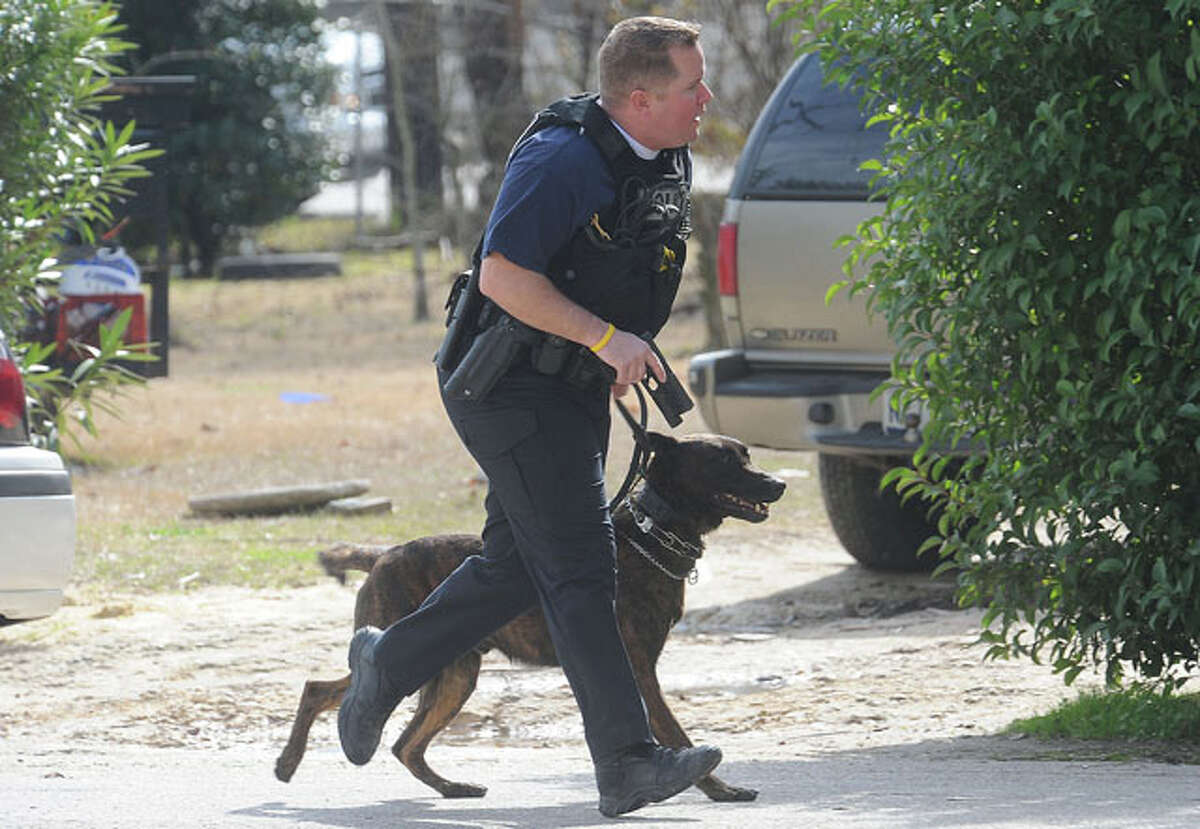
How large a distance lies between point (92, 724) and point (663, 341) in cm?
1573

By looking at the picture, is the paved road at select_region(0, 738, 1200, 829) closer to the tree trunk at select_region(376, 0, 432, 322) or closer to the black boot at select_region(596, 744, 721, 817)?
the black boot at select_region(596, 744, 721, 817)

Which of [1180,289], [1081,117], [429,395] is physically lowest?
[429,395]

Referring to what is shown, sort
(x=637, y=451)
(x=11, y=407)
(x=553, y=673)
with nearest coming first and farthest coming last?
(x=637, y=451) < (x=11, y=407) < (x=553, y=673)

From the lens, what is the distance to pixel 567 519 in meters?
4.73

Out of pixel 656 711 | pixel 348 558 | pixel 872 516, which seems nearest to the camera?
pixel 656 711

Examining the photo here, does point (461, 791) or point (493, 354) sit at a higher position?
point (493, 354)

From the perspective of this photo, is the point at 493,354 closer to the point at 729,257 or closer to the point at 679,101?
the point at 679,101

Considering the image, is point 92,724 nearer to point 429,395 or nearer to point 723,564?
point 723,564

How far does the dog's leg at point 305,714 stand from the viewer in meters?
5.65

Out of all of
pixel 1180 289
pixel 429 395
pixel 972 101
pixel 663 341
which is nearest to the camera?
pixel 1180 289

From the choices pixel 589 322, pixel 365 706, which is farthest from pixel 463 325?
pixel 365 706

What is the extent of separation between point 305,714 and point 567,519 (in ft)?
4.55

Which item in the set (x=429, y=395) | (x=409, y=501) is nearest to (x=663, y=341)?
(x=429, y=395)

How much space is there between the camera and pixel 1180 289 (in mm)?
5344
